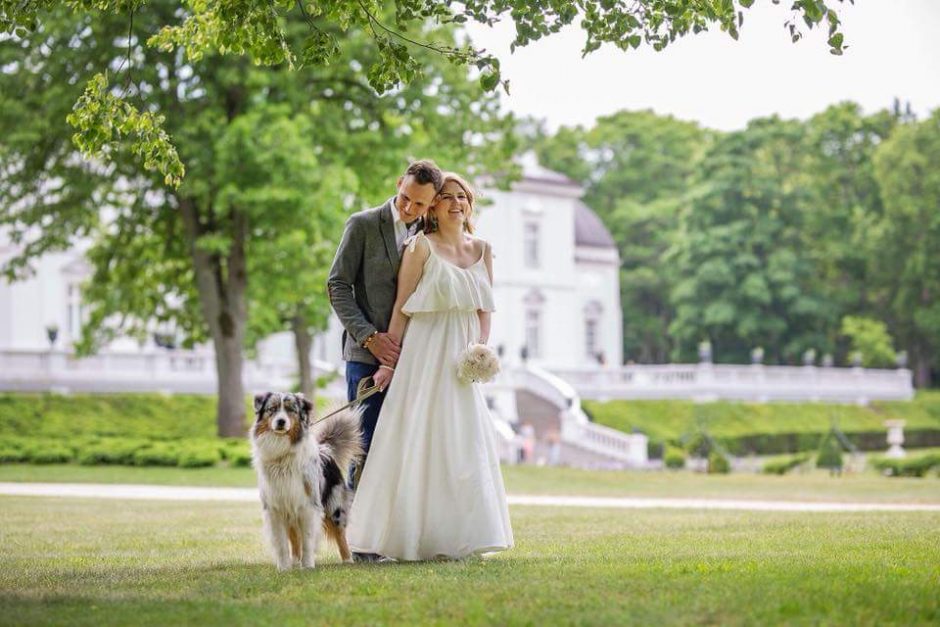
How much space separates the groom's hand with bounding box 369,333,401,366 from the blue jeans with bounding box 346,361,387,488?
0.19m

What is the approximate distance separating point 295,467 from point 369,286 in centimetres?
119

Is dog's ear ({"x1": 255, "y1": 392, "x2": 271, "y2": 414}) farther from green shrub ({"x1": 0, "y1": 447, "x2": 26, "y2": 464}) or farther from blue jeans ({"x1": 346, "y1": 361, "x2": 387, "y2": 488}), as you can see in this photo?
green shrub ({"x1": 0, "y1": 447, "x2": 26, "y2": 464})

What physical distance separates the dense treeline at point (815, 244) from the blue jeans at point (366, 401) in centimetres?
4451

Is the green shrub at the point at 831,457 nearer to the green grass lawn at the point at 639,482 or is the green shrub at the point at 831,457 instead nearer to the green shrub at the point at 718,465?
the green grass lawn at the point at 639,482

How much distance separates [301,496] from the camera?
748 centimetres

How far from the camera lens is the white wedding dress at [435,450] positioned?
299 inches

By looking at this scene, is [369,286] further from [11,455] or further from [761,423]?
[761,423]

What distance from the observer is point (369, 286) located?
7.97 metres

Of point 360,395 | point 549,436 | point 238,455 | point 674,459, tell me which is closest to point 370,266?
point 360,395

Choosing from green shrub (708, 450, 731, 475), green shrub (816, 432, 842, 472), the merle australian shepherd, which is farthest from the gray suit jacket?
green shrub (816, 432, 842, 472)

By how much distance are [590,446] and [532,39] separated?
1056 inches

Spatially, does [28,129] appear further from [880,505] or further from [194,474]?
[880,505]

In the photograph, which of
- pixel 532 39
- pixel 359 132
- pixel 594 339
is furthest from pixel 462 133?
pixel 594 339

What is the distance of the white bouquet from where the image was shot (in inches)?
298
